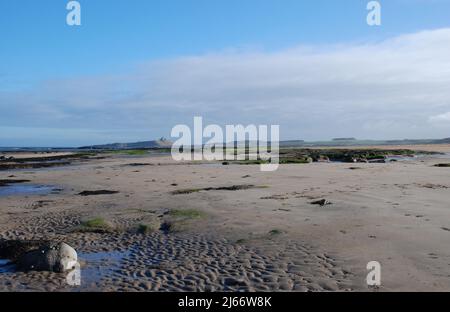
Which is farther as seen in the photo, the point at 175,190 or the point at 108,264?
the point at 175,190

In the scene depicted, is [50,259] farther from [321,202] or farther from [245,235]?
[321,202]

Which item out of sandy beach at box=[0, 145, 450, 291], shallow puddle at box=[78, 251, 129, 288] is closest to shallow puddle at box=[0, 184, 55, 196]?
sandy beach at box=[0, 145, 450, 291]

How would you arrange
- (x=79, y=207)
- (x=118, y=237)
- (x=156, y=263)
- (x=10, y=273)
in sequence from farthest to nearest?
(x=79, y=207) < (x=118, y=237) < (x=156, y=263) < (x=10, y=273)

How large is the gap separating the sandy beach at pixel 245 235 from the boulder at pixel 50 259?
0.23m

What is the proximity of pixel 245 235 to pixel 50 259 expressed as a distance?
509 centimetres

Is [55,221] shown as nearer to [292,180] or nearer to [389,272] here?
[389,272]

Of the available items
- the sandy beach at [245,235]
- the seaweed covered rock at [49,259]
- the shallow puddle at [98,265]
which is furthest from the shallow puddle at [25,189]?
the seaweed covered rock at [49,259]

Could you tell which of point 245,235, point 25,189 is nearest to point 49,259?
point 245,235

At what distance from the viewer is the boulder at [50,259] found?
9.32 meters

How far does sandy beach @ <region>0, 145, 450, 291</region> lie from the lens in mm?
8516

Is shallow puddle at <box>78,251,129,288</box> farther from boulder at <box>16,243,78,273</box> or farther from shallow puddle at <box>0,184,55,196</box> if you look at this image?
shallow puddle at <box>0,184,55,196</box>
